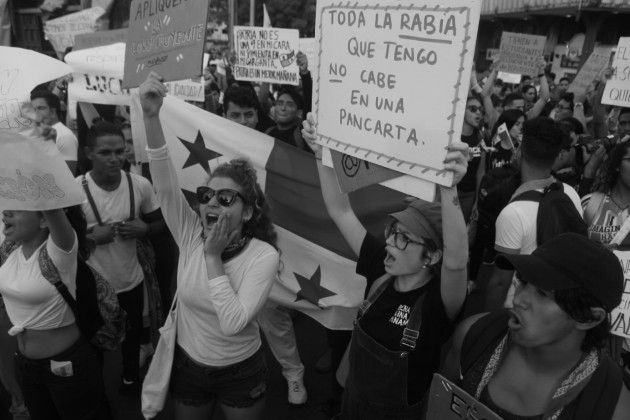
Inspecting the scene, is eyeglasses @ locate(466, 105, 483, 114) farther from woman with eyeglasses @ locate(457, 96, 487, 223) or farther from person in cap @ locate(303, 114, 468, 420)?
person in cap @ locate(303, 114, 468, 420)

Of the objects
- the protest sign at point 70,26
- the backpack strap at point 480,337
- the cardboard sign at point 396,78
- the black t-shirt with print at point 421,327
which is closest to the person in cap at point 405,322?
the black t-shirt with print at point 421,327

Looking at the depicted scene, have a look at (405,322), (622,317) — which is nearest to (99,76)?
(405,322)

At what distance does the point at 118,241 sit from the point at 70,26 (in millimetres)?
6489

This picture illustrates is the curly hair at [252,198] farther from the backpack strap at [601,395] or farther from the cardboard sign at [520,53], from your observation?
the cardboard sign at [520,53]

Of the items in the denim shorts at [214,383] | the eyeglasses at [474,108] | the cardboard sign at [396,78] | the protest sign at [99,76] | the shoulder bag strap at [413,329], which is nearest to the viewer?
the cardboard sign at [396,78]

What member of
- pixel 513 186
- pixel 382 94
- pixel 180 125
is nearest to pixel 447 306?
pixel 382 94

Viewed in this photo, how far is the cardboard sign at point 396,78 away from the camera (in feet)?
5.00

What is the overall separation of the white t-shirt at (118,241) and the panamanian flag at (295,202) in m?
0.46

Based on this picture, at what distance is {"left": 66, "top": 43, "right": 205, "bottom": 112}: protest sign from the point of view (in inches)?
191

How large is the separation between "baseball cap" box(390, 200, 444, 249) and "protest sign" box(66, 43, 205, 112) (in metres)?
3.66

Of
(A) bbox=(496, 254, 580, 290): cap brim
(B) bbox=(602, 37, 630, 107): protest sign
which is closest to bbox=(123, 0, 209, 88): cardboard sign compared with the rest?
(A) bbox=(496, 254, 580, 290): cap brim

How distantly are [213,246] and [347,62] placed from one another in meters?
0.91

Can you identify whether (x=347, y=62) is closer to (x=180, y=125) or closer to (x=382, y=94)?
(x=382, y=94)

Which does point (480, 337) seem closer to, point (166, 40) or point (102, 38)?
point (166, 40)
